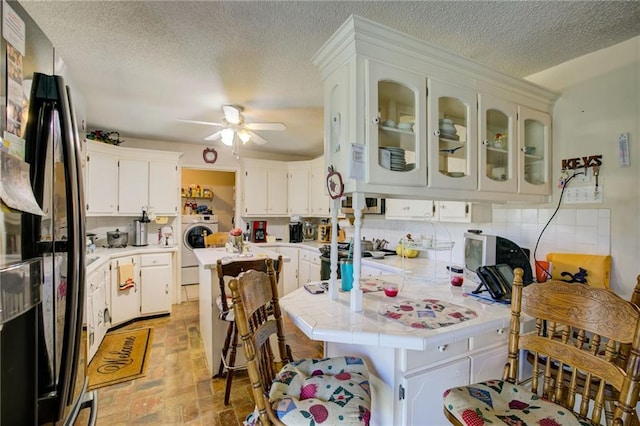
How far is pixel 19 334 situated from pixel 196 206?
233 inches

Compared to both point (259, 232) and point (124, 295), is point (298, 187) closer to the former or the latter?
point (259, 232)

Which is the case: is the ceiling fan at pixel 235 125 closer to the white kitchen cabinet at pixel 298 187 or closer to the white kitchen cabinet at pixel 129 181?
the white kitchen cabinet at pixel 129 181

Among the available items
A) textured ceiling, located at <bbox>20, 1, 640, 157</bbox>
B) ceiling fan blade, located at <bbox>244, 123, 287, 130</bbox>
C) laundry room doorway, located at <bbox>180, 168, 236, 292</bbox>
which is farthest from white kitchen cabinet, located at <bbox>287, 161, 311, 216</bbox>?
textured ceiling, located at <bbox>20, 1, 640, 157</bbox>

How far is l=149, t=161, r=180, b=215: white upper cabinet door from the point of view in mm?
4098

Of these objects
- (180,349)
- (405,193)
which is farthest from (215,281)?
(405,193)

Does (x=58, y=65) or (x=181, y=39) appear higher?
(x=181, y=39)

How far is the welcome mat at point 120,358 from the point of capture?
2.46 meters

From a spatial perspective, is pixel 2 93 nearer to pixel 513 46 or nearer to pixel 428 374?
pixel 428 374

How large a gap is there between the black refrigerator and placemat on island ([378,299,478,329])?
118 centimetres

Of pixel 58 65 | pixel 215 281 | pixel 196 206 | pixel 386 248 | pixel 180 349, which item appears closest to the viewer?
pixel 58 65

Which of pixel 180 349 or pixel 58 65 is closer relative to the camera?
pixel 58 65

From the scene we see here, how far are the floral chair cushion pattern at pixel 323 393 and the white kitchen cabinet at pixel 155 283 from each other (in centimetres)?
318

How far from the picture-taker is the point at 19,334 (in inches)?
28.0

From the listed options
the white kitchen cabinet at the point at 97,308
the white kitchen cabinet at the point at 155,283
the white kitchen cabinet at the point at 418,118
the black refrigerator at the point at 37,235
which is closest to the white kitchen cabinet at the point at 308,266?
the white kitchen cabinet at the point at 155,283
